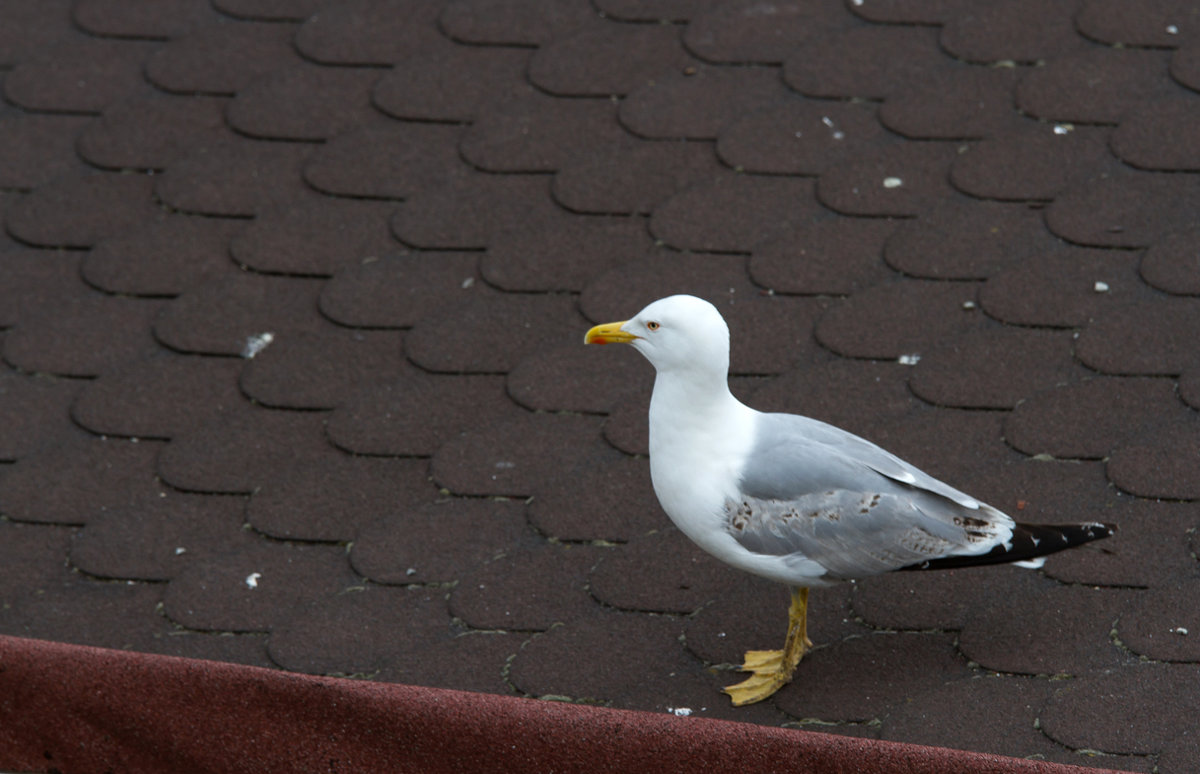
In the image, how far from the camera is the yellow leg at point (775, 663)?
2840 millimetres

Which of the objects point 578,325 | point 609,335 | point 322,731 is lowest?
point 322,731

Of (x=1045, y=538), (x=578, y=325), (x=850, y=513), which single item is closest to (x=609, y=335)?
(x=850, y=513)

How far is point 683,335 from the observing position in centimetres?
291

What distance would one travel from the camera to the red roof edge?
2543 millimetres

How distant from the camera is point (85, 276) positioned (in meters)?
4.09

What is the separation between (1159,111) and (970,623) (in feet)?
6.58

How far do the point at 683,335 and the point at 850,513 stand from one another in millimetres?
514

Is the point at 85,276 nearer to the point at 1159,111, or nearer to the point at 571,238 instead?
the point at 571,238

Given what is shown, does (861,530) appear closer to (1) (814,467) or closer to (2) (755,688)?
(1) (814,467)

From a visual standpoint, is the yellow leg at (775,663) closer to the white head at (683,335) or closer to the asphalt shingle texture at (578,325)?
the asphalt shingle texture at (578,325)

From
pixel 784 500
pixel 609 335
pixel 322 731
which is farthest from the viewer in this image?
pixel 609 335

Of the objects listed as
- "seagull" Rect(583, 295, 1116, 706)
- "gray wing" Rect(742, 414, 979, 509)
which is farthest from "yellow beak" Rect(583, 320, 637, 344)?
"gray wing" Rect(742, 414, 979, 509)

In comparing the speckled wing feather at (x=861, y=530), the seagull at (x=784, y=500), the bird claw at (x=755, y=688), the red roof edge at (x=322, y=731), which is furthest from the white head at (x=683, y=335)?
the red roof edge at (x=322, y=731)

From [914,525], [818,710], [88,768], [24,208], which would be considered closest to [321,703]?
[88,768]
